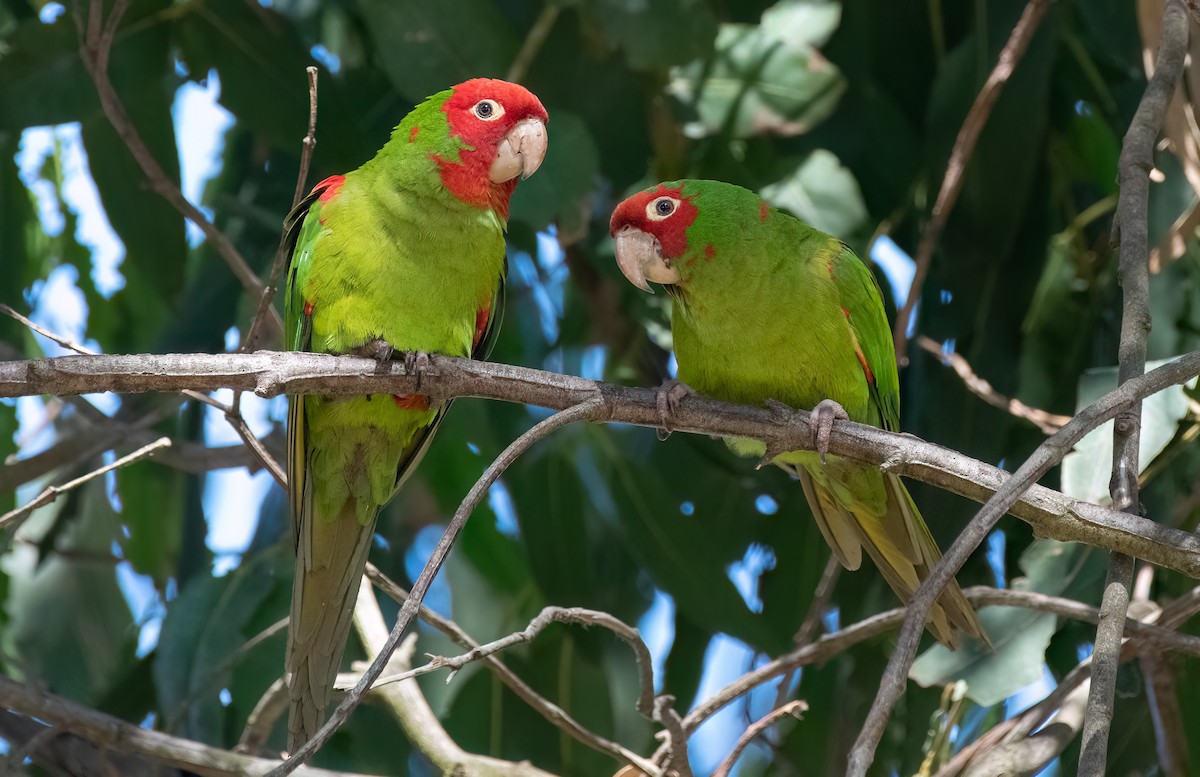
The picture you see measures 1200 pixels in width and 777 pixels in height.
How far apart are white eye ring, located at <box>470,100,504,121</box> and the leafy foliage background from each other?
305 millimetres

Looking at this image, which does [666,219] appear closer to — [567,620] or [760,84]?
[760,84]

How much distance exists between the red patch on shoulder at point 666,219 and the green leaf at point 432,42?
758 mm

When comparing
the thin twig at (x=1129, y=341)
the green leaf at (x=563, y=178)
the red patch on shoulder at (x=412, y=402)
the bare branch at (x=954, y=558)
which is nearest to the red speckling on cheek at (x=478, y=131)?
Result: the green leaf at (x=563, y=178)

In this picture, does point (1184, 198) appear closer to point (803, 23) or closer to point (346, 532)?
point (803, 23)

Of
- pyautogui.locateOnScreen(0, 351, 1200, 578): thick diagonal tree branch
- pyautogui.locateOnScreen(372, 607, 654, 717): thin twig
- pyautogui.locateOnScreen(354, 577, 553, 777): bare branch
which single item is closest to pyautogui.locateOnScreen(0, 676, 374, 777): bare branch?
pyautogui.locateOnScreen(354, 577, 553, 777): bare branch

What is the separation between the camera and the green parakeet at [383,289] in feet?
8.99

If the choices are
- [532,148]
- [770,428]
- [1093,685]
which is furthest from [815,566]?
[1093,685]

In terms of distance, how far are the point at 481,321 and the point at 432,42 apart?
83 centimetres

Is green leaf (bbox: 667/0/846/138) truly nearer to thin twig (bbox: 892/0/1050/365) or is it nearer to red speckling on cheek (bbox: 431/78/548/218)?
thin twig (bbox: 892/0/1050/365)

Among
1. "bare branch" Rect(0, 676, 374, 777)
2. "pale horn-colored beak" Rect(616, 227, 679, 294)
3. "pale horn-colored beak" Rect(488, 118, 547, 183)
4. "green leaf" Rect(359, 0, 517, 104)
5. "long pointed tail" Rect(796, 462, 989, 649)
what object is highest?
"green leaf" Rect(359, 0, 517, 104)

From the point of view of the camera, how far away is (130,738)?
2.81 meters

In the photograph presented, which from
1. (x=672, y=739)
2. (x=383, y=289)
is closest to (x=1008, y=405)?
(x=672, y=739)

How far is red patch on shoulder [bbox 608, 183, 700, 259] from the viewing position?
2.81 m

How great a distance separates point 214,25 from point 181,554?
1645mm
